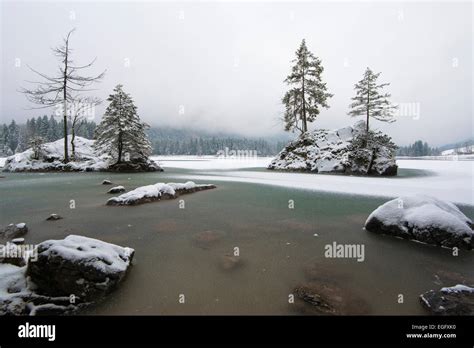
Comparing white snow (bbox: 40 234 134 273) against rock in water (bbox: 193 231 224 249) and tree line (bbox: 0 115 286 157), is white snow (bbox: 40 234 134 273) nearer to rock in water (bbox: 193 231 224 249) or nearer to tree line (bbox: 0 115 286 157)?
rock in water (bbox: 193 231 224 249)

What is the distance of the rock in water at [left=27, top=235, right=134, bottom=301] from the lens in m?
3.21

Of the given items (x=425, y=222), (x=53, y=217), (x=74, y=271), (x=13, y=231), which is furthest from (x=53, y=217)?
(x=425, y=222)

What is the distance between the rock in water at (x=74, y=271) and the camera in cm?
321

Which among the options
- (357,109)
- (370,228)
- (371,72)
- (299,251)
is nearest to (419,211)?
(370,228)

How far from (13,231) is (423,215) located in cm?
1056

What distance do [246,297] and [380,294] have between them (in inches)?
81.7

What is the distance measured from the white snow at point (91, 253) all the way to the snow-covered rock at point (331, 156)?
22.0 meters

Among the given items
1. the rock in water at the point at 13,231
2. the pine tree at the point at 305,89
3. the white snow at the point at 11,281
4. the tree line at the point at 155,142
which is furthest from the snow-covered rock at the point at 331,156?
the tree line at the point at 155,142

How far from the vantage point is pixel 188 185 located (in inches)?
478

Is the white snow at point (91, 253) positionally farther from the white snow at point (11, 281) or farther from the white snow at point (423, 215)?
the white snow at point (423, 215)

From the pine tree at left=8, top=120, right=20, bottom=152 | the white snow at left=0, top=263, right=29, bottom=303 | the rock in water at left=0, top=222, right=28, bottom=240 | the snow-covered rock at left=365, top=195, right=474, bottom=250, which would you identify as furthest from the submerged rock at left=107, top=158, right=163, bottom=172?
the pine tree at left=8, top=120, right=20, bottom=152

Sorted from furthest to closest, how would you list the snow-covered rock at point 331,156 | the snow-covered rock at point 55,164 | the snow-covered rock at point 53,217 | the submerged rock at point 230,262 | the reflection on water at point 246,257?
the snow-covered rock at point 55,164 → the snow-covered rock at point 331,156 → the snow-covered rock at point 53,217 → the submerged rock at point 230,262 → the reflection on water at point 246,257

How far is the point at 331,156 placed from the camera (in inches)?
935
